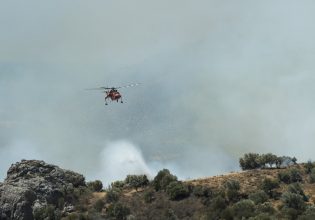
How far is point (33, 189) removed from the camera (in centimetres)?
13775

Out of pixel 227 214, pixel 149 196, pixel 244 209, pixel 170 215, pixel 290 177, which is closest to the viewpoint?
pixel 227 214

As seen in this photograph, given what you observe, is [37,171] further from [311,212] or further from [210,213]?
[311,212]

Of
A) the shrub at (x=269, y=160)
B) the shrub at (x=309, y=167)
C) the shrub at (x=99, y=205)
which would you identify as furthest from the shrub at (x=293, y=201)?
the shrub at (x=99, y=205)

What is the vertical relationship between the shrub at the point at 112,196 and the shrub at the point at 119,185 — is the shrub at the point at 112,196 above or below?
below

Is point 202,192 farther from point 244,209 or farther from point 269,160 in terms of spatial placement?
point 269,160

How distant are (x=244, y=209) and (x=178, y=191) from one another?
72.3 ft

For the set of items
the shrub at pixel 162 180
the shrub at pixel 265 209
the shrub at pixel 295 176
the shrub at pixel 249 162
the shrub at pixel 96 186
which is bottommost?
the shrub at pixel 265 209

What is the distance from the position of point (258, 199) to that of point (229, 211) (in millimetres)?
10660

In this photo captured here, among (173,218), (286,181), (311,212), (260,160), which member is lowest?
(311,212)

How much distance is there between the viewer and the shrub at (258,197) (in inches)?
4828

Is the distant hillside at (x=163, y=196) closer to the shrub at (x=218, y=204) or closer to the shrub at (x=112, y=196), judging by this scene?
the shrub at (x=112, y=196)

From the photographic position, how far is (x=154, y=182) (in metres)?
144

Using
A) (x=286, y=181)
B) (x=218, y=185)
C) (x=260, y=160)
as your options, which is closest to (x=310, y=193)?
(x=286, y=181)

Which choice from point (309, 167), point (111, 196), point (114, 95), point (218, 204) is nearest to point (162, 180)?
point (111, 196)
